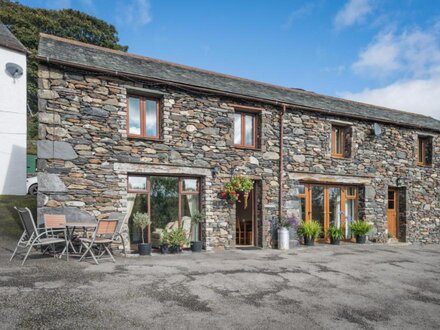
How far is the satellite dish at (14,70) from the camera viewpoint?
1573 cm

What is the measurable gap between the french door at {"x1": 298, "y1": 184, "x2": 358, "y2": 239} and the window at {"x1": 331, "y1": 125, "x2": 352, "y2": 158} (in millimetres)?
1283

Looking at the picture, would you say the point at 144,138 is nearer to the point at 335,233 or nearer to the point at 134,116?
the point at 134,116

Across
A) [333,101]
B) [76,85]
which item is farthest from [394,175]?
[76,85]

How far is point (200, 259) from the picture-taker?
27.7ft

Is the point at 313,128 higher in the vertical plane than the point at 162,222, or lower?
higher

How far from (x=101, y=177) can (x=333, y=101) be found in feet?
32.3

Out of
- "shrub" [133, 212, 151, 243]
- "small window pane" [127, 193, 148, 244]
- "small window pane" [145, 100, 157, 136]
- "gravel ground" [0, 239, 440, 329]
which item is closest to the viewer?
"gravel ground" [0, 239, 440, 329]

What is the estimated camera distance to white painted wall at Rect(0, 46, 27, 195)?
15430mm

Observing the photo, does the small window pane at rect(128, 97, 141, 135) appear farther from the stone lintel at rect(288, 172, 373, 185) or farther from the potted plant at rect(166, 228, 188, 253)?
the stone lintel at rect(288, 172, 373, 185)

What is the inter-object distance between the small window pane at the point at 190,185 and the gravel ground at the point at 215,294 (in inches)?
88.9

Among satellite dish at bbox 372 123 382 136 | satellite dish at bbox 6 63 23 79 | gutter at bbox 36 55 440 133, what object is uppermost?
satellite dish at bbox 6 63 23 79

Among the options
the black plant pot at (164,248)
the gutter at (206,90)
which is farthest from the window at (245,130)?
the black plant pot at (164,248)

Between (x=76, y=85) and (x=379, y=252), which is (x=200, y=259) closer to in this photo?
(x=76, y=85)

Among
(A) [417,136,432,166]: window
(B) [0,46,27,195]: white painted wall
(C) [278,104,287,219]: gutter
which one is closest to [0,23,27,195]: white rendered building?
→ (B) [0,46,27,195]: white painted wall
